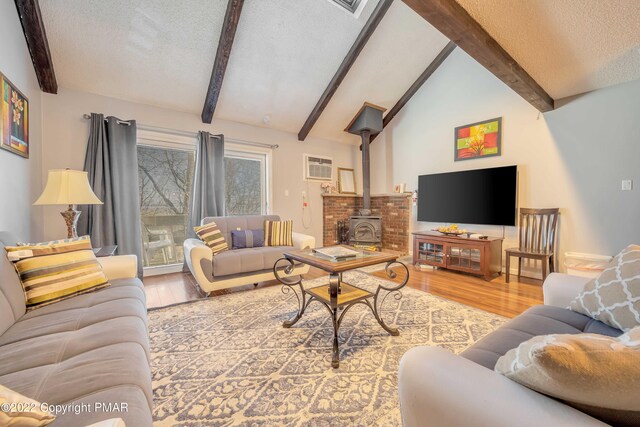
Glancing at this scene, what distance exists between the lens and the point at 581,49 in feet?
7.72

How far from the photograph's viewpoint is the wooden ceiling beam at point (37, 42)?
2.27m

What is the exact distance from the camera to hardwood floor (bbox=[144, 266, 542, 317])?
2539mm

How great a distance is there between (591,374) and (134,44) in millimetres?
4030

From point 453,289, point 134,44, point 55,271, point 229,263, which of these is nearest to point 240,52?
point 134,44

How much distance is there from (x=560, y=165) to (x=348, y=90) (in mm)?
3031

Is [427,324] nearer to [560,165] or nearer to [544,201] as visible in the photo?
[544,201]

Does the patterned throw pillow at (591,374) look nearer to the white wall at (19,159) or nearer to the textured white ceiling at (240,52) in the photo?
the white wall at (19,159)

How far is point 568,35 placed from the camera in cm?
221

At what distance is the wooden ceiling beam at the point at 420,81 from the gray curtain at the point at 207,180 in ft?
10.2

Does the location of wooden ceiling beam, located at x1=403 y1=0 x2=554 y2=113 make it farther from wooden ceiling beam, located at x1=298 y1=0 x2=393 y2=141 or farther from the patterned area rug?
the patterned area rug

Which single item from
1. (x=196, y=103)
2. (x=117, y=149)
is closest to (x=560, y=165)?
(x=196, y=103)

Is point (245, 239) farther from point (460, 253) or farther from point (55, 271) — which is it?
point (460, 253)

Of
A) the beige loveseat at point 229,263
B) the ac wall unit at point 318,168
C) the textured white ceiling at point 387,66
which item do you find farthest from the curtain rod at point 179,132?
the beige loveseat at point 229,263

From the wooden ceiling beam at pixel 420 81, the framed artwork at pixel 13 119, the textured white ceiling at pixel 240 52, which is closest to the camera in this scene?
the framed artwork at pixel 13 119
